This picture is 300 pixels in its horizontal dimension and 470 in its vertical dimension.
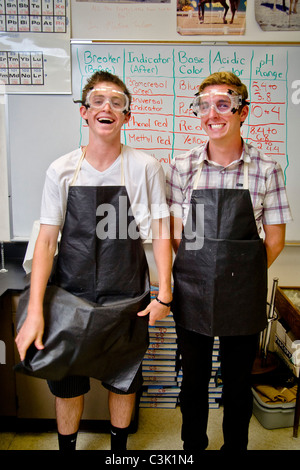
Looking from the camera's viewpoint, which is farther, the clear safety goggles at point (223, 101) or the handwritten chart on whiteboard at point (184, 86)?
the handwritten chart on whiteboard at point (184, 86)

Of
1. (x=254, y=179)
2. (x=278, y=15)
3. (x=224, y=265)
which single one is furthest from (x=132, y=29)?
(x=224, y=265)

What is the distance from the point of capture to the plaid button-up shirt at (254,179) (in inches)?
49.8

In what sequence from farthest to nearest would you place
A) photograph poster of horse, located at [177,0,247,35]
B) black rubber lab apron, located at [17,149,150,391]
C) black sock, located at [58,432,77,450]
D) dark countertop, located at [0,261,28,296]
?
photograph poster of horse, located at [177,0,247,35] → dark countertop, located at [0,261,28,296] → black sock, located at [58,432,77,450] → black rubber lab apron, located at [17,149,150,391]

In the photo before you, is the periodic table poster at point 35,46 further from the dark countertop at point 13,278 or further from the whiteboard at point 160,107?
the dark countertop at point 13,278

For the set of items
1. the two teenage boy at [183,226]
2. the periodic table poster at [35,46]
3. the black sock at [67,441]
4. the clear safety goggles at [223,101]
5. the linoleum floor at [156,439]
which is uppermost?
the periodic table poster at [35,46]

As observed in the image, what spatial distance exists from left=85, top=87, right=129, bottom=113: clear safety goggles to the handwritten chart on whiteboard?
2.34ft

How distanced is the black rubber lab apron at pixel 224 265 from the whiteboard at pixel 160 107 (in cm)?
76

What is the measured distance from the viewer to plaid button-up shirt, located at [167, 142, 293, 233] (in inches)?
49.8

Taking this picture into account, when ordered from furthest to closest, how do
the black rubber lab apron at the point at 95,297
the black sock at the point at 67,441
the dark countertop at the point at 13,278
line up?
the dark countertop at the point at 13,278 → the black sock at the point at 67,441 → the black rubber lab apron at the point at 95,297

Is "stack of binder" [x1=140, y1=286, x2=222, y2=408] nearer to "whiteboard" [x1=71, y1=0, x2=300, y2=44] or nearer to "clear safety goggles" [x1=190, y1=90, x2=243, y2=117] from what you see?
"clear safety goggles" [x1=190, y1=90, x2=243, y2=117]

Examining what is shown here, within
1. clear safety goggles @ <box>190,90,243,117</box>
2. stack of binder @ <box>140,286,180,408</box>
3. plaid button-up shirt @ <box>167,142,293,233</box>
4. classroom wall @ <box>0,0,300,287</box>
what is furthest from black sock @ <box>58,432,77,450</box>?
clear safety goggles @ <box>190,90,243,117</box>

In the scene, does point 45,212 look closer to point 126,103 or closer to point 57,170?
point 57,170

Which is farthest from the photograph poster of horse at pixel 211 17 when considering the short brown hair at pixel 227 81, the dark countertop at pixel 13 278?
the dark countertop at pixel 13 278
